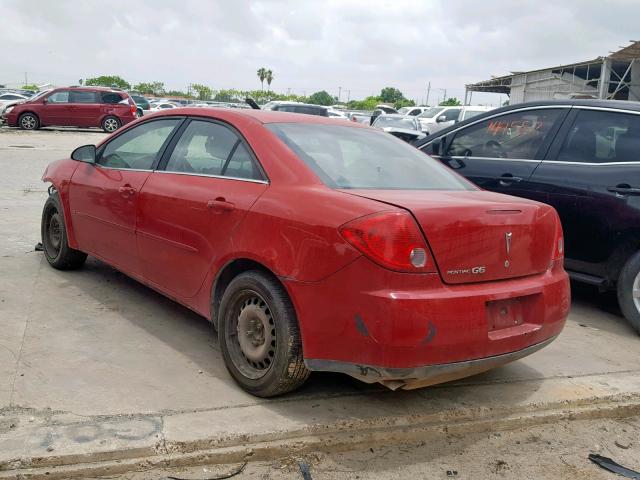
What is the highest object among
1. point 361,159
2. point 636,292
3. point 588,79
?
point 588,79

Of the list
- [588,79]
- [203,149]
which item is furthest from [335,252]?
[588,79]

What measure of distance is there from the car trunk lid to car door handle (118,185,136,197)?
6.29ft

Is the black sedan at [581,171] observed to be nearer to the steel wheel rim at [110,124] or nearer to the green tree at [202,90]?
the steel wheel rim at [110,124]

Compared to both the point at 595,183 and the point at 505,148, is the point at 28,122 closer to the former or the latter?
the point at 505,148

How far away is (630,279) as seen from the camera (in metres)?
4.97

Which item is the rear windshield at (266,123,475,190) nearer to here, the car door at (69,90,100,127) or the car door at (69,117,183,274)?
the car door at (69,117,183,274)

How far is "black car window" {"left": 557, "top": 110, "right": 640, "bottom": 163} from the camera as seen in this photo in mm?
5227

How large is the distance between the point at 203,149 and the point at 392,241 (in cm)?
180

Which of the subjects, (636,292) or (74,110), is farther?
(74,110)

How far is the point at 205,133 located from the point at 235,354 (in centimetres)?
154

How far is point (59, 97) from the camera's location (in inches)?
986

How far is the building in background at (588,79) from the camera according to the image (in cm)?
3058

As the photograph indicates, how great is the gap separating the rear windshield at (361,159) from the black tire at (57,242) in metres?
2.63

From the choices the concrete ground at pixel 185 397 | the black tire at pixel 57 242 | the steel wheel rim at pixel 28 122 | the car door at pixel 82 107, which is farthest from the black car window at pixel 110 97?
the concrete ground at pixel 185 397
